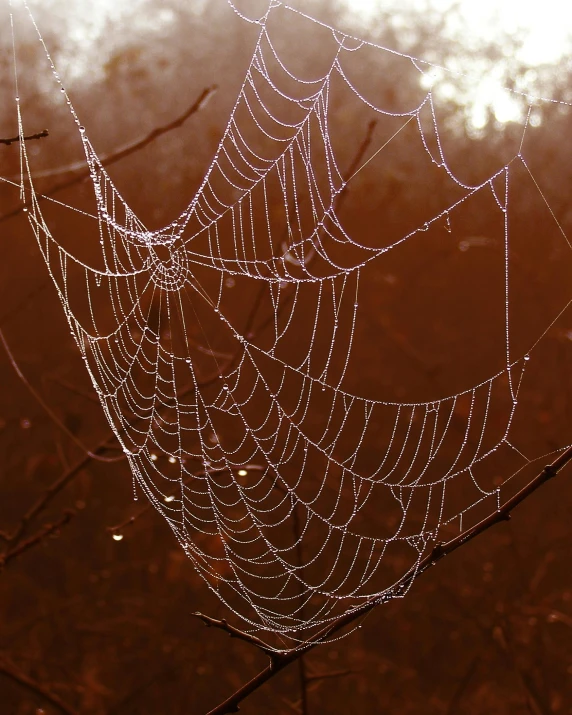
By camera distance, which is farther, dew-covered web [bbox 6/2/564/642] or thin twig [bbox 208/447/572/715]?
dew-covered web [bbox 6/2/564/642]

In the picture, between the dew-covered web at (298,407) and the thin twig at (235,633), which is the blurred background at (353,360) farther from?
the thin twig at (235,633)

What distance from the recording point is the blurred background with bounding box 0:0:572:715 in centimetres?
432

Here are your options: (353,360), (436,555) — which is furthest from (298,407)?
(436,555)

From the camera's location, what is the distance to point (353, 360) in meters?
4.89

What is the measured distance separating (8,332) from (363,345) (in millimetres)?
2182

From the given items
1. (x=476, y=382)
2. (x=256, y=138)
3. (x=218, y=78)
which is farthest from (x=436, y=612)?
(x=218, y=78)

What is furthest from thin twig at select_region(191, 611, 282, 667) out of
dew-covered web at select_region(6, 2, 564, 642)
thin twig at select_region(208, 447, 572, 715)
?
dew-covered web at select_region(6, 2, 564, 642)

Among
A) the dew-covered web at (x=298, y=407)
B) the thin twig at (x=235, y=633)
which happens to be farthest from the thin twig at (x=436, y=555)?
the dew-covered web at (x=298, y=407)

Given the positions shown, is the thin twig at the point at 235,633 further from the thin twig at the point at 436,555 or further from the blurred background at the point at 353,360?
the blurred background at the point at 353,360

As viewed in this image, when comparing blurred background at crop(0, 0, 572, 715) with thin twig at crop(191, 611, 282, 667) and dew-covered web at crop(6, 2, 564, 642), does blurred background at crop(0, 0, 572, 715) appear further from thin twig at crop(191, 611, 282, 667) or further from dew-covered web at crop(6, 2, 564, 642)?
thin twig at crop(191, 611, 282, 667)

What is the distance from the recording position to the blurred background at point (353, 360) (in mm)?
4320

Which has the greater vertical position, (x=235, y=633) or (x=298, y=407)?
(x=235, y=633)

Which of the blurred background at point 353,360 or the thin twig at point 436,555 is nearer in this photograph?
the thin twig at point 436,555

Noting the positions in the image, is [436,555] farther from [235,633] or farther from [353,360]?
[353,360]
